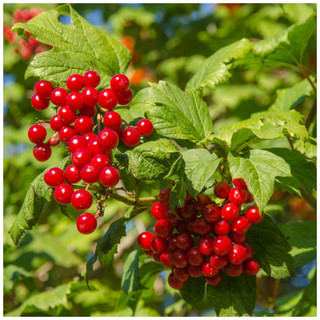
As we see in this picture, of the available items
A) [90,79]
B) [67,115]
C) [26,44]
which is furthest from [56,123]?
[26,44]

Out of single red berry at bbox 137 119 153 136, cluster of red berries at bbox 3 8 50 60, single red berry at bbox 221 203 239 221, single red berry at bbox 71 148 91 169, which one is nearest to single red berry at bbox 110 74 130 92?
single red berry at bbox 137 119 153 136

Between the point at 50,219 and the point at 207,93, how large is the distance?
1.59 meters

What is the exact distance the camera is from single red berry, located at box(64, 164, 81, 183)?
4.00 feet

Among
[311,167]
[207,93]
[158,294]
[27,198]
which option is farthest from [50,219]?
[311,167]

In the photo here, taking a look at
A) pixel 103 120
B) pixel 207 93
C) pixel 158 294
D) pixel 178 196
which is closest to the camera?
pixel 178 196

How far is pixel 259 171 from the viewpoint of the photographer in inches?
46.4

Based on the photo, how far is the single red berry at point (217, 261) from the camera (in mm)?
1244

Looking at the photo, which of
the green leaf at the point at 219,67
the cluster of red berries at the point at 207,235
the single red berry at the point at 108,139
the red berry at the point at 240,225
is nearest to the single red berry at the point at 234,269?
the cluster of red berries at the point at 207,235

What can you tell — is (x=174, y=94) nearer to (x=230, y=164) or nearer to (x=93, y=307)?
(x=230, y=164)

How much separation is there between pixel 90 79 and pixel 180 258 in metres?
0.55

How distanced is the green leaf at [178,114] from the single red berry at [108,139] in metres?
0.17

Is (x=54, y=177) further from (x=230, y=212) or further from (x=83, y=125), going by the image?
(x=230, y=212)

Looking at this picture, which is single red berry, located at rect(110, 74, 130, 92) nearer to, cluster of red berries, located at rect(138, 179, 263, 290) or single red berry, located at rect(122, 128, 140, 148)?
single red berry, located at rect(122, 128, 140, 148)

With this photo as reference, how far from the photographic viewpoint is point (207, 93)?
3.81 meters
